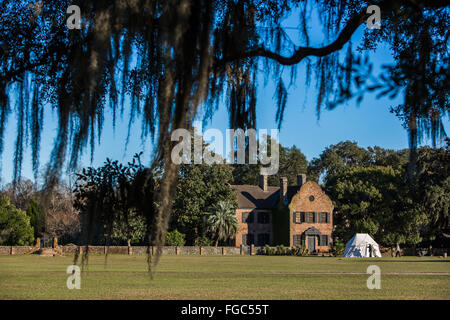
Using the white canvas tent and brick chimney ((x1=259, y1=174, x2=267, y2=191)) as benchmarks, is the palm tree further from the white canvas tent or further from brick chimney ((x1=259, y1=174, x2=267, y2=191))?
the white canvas tent

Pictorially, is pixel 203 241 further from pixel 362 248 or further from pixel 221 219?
pixel 362 248

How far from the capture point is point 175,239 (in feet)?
149

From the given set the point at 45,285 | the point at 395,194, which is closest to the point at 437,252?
the point at 395,194

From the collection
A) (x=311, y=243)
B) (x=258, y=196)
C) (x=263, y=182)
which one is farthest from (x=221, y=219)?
(x=263, y=182)

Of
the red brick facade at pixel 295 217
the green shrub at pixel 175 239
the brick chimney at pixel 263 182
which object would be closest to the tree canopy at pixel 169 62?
the green shrub at pixel 175 239

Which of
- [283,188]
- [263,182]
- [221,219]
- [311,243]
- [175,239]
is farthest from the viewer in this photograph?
[263,182]

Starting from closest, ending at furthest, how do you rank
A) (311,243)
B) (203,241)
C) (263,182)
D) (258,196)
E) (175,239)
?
(175,239) < (203,241) < (311,243) < (258,196) < (263,182)

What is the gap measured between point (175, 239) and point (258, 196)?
13.2m

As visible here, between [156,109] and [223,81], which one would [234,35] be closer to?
[223,81]

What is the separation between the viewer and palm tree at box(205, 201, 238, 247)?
46812mm

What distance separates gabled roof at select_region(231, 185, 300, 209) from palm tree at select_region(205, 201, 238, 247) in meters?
5.06

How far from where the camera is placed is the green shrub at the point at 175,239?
45.2 metres

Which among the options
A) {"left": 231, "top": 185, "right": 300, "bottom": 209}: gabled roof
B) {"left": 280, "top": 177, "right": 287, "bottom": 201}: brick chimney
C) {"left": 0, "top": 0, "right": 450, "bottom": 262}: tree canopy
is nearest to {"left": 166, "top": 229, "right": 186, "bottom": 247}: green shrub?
{"left": 231, "top": 185, "right": 300, "bottom": 209}: gabled roof
